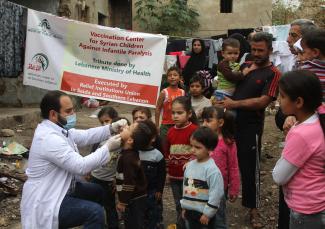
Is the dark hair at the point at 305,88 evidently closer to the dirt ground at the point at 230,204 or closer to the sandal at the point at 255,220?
the sandal at the point at 255,220

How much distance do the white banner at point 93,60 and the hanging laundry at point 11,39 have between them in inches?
36.8

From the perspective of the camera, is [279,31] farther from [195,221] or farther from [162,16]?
[162,16]

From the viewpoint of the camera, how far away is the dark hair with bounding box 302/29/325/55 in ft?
9.03

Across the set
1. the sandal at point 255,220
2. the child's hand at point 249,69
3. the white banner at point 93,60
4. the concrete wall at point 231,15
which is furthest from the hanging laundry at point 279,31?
the concrete wall at point 231,15

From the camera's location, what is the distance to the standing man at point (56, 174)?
320cm

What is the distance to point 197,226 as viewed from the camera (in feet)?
11.3

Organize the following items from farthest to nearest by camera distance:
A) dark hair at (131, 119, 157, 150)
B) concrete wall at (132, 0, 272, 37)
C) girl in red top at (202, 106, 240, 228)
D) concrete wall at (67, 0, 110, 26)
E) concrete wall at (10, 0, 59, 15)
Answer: concrete wall at (132, 0, 272, 37) < concrete wall at (67, 0, 110, 26) < concrete wall at (10, 0, 59, 15) < girl in red top at (202, 106, 240, 228) < dark hair at (131, 119, 157, 150)

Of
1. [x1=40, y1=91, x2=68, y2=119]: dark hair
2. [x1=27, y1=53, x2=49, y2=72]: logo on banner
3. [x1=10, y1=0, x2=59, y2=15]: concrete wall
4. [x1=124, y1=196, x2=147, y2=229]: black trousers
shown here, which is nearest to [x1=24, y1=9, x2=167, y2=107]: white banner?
[x1=27, y1=53, x2=49, y2=72]: logo on banner

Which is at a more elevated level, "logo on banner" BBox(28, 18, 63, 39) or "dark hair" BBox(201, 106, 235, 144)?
"logo on banner" BBox(28, 18, 63, 39)

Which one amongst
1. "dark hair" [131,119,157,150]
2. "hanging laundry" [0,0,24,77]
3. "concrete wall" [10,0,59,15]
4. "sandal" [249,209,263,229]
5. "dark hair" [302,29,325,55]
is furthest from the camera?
"concrete wall" [10,0,59,15]

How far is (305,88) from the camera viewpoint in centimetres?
228

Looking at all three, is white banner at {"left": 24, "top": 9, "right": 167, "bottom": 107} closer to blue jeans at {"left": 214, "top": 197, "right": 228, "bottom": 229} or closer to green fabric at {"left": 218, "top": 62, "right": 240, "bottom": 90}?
green fabric at {"left": 218, "top": 62, "right": 240, "bottom": 90}

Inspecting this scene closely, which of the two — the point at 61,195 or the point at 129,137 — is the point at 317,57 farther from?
the point at 61,195

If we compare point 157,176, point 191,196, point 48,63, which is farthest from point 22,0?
point 191,196
